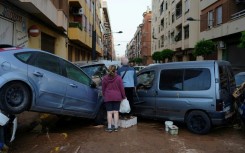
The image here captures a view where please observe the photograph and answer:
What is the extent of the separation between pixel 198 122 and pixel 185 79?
1.11 meters

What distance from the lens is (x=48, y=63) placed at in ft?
22.2

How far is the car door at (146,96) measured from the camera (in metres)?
8.76

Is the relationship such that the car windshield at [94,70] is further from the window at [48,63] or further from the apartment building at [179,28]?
the apartment building at [179,28]

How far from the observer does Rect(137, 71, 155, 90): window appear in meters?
9.01

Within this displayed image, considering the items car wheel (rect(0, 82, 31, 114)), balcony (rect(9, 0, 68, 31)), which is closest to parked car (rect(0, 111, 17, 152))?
car wheel (rect(0, 82, 31, 114))

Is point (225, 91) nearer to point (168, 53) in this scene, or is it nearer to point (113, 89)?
point (113, 89)

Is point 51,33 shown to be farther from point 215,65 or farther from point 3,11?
point 215,65

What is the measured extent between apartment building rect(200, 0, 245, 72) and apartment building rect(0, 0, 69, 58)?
1262 cm

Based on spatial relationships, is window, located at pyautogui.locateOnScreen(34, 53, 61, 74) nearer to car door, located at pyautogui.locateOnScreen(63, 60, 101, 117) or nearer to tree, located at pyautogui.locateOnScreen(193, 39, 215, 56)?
car door, located at pyautogui.locateOnScreen(63, 60, 101, 117)

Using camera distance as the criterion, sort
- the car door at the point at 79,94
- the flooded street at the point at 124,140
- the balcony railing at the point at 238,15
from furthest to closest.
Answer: the balcony railing at the point at 238,15, the car door at the point at 79,94, the flooded street at the point at 124,140

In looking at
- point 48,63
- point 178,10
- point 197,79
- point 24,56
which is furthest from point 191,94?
point 178,10

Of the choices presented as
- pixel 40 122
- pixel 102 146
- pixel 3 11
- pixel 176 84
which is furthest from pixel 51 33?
pixel 102 146

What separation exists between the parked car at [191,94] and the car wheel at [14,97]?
3.68 metres

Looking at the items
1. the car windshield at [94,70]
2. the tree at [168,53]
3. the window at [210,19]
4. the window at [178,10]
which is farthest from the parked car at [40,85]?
the tree at [168,53]
